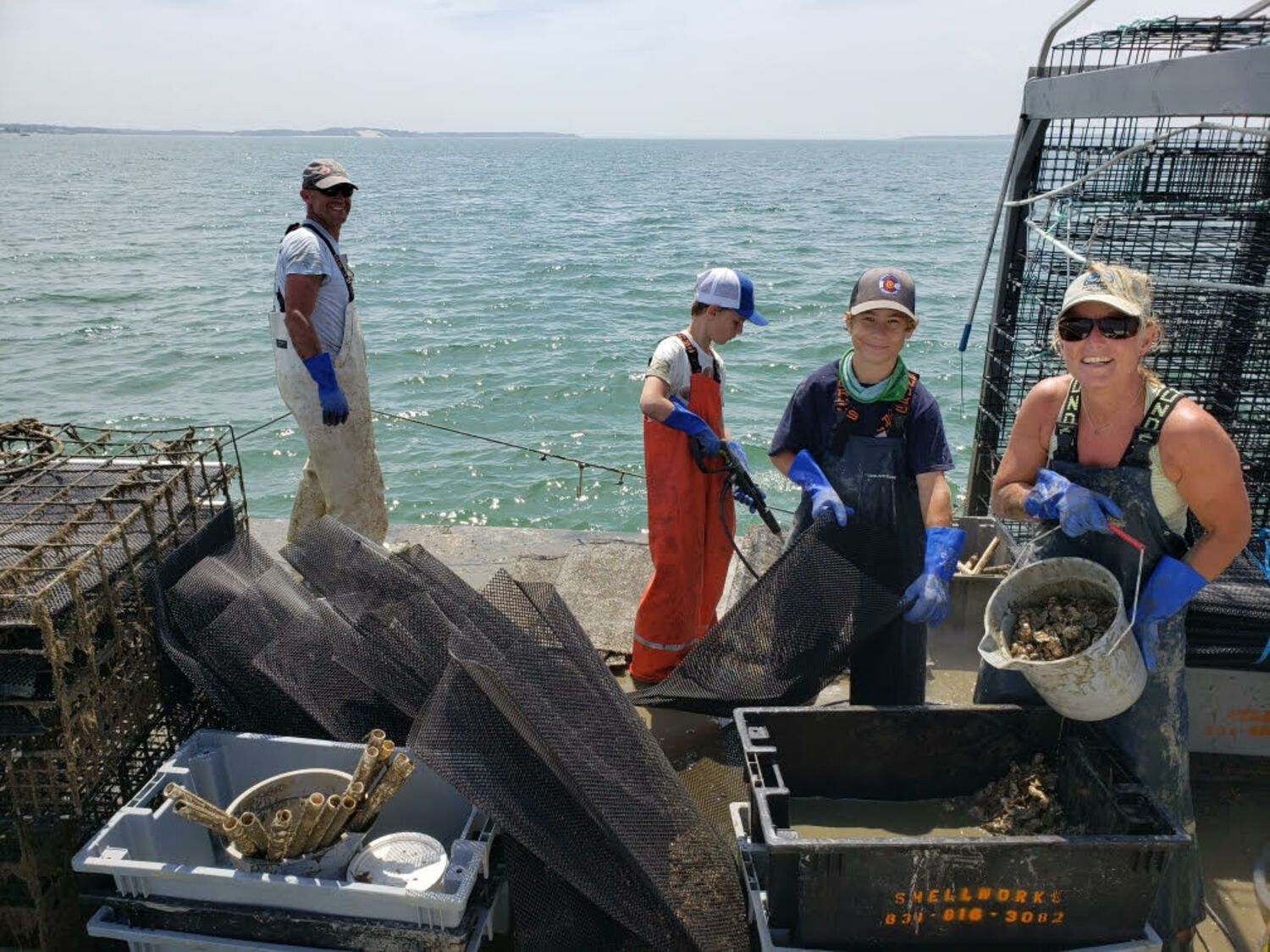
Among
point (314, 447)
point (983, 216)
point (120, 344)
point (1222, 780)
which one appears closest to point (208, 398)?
point (120, 344)

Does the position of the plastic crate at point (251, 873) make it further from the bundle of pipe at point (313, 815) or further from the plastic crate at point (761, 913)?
the plastic crate at point (761, 913)

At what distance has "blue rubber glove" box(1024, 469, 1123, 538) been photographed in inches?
99.3

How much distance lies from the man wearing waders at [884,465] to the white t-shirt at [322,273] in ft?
7.08

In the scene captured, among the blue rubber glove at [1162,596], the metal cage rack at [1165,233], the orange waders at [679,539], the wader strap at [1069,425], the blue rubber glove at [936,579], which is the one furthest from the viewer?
the metal cage rack at [1165,233]

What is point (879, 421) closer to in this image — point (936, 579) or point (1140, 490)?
point (936, 579)

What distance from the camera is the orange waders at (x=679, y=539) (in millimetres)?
3732

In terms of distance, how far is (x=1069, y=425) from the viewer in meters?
2.69

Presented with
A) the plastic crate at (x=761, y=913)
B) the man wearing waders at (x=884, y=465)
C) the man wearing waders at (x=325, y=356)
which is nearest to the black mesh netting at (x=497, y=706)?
the plastic crate at (x=761, y=913)

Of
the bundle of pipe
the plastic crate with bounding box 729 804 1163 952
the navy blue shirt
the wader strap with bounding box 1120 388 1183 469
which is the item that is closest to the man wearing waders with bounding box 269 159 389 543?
the navy blue shirt

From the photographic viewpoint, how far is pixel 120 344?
56.0ft

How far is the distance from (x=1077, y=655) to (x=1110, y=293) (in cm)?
91

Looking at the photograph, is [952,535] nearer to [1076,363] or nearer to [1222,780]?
[1076,363]

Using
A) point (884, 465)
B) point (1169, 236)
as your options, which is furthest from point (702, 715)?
point (1169, 236)

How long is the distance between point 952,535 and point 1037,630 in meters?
0.49
